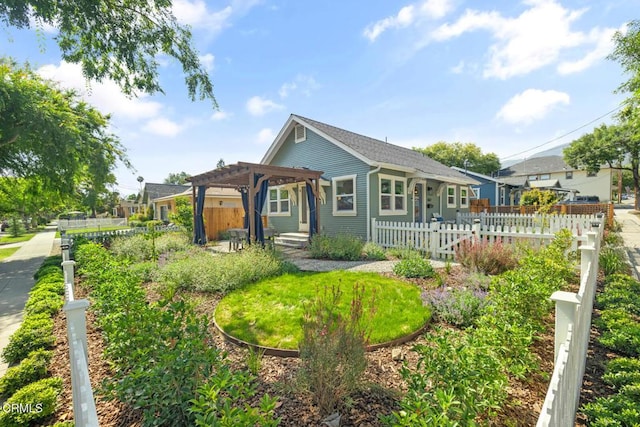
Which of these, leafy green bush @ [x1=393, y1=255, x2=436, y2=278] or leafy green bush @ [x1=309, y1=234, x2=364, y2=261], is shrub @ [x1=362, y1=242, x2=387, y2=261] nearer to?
leafy green bush @ [x1=309, y1=234, x2=364, y2=261]

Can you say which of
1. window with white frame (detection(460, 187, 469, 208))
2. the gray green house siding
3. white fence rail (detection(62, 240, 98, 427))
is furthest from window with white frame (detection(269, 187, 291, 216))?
white fence rail (detection(62, 240, 98, 427))

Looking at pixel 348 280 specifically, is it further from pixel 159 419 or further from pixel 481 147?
pixel 481 147

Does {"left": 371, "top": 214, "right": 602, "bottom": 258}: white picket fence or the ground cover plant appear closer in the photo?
the ground cover plant

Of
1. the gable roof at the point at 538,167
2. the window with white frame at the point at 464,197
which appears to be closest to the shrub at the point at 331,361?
the window with white frame at the point at 464,197

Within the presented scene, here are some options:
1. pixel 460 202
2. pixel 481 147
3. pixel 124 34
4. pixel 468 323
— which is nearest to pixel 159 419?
pixel 468 323

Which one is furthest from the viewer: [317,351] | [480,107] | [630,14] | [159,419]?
[480,107]

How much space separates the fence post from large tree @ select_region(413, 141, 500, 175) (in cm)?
4279

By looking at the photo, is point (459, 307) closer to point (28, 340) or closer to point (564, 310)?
point (564, 310)

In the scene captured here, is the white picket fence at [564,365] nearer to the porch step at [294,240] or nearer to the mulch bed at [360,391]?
the mulch bed at [360,391]

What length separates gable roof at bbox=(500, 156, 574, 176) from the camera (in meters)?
43.8

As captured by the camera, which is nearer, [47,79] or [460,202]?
[47,79]

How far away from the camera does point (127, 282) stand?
375cm

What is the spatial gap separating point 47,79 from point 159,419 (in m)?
16.0

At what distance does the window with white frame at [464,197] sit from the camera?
18.2 meters
